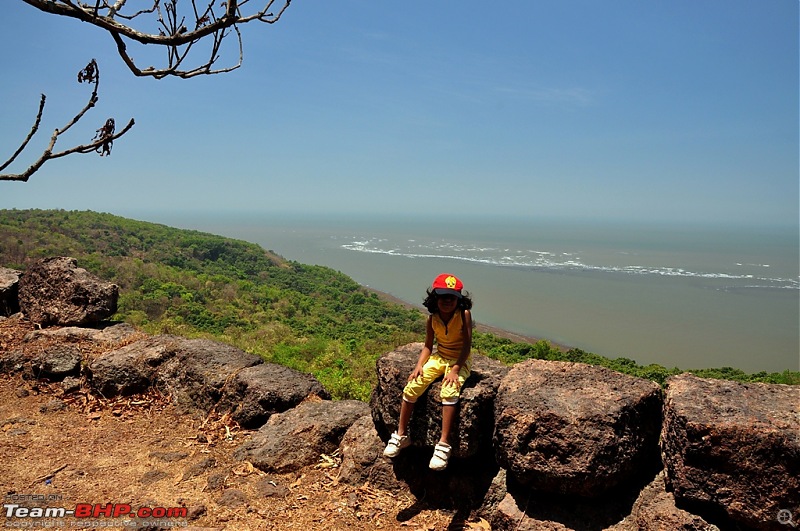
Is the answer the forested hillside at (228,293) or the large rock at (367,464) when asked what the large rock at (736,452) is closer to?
the large rock at (367,464)

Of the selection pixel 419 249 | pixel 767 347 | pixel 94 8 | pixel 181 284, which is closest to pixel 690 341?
pixel 767 347

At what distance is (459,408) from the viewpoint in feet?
→ 13.3

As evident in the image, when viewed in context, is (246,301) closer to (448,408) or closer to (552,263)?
(448,408)

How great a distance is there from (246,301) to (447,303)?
31.2 meters

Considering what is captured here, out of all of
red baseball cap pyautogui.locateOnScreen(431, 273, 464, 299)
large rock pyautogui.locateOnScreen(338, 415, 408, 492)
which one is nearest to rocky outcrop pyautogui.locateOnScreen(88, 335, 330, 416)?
large rock pyautogui.locateOnScreen(338, 415, 408, 492)

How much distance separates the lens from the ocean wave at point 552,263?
45844 millimetres

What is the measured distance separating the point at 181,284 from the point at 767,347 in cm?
3748

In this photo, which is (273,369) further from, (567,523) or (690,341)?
(690,341)

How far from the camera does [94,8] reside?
2.88 meters

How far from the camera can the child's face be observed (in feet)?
14.0

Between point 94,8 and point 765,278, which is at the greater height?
point 94,8

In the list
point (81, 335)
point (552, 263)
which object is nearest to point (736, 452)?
point (81, 335)

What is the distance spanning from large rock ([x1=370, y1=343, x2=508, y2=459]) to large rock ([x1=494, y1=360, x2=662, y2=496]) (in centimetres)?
22

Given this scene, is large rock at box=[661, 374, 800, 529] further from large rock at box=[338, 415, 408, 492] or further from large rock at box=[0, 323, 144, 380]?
large rock at box=[0, 323, 144, 380]
